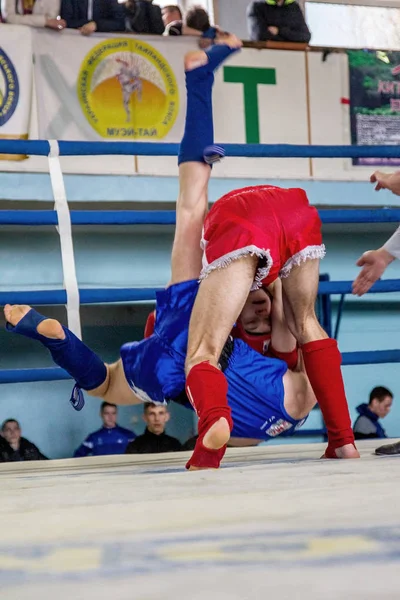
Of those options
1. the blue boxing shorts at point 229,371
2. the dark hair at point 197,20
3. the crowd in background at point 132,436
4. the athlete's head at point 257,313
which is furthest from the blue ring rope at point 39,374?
the dark hair at point 197,20

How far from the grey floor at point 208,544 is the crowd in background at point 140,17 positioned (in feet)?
11.1

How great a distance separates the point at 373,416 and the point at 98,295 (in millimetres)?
1836

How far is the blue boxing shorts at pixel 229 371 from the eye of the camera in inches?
68.0

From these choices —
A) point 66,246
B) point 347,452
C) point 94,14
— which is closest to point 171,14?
point 94,14

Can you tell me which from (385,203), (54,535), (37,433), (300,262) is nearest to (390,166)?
(385,203)

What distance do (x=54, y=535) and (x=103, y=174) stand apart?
375 cm

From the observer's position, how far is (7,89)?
12.8 feet

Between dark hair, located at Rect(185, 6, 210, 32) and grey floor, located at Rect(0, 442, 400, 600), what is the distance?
399cm

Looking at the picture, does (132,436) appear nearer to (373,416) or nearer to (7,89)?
(373,416)

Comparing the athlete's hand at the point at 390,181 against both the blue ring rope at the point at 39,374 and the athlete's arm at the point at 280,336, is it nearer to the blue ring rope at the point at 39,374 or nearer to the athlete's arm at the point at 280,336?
the athlete's arm at the point at 280,336

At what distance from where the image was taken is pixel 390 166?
4.69 meters

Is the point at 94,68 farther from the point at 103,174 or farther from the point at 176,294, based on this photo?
the point at 176,294

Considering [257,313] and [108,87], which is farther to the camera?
[108,87]

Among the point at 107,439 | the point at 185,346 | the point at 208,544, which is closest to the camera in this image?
the point at 208,544
